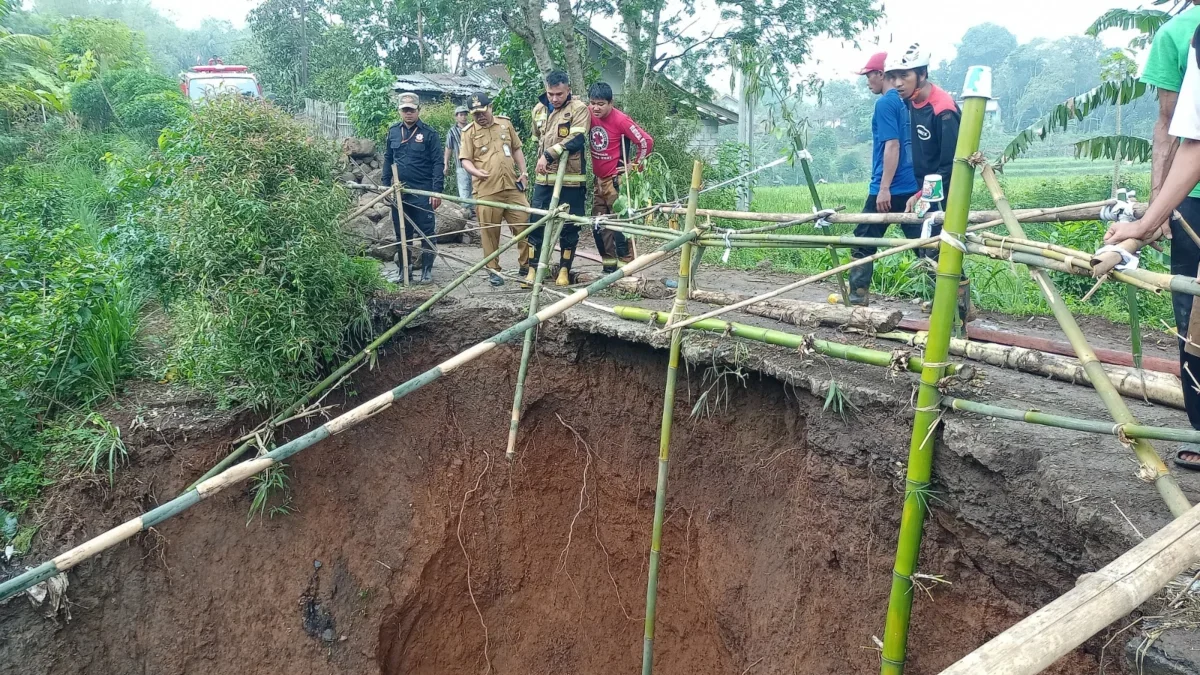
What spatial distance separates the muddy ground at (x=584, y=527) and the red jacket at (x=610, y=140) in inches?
59.6

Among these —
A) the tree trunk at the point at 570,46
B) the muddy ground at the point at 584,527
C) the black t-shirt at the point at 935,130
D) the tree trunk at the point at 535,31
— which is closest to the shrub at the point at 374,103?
the tree trunk at the point at 535,31

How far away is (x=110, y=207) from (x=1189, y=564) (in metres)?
9.87

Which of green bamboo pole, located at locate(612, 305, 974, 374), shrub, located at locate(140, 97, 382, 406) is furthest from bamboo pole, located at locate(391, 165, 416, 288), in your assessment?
green bamboo pole, located at locate(612, 305, 974, 374)

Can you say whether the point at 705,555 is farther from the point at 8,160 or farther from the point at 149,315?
the point at 8,160

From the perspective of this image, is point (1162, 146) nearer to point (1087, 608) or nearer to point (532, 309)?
point (1087, 608)

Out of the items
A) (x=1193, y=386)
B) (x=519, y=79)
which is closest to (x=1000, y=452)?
(x=1193, y=386)

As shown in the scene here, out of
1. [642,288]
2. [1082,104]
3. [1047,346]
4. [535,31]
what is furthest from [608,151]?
[535,31]

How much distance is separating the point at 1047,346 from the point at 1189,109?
7.28 ft

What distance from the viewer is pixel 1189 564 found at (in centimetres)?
179

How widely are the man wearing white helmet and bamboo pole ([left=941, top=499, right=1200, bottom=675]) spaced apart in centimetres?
273

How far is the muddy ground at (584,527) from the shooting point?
3.06 meters

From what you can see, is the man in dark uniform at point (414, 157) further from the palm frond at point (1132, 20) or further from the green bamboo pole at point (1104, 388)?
the palm frond at point (1132, 20)

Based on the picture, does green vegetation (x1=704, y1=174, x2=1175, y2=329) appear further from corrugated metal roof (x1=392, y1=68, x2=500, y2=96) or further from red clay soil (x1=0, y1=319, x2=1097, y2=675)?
corrugated metal roof (x1=392, y1=68, x2=500, y2=96)

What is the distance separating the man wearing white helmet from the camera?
4418mm
